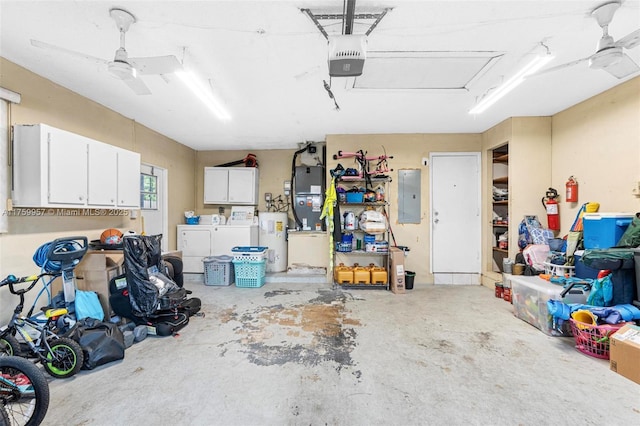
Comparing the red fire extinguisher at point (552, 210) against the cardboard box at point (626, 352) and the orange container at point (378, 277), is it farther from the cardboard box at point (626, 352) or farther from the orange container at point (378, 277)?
the orange container at point (378, 277)

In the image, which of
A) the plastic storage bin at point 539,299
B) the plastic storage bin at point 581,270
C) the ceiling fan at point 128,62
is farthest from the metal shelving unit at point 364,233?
the ceiling fan at point 128,62

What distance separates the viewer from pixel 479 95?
138 inches

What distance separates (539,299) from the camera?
3.05 m

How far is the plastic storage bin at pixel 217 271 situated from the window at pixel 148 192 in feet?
4.70

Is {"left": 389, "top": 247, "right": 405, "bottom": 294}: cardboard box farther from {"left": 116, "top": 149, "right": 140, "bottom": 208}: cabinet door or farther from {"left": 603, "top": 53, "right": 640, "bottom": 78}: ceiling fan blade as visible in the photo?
{"left": 116, "top": 149, "right": 140, "bottom": 208}: cabinet door

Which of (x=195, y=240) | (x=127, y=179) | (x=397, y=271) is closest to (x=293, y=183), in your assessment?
(x=195, y=240)

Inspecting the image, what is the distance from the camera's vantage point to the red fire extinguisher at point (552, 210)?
Answer: 4051 mm

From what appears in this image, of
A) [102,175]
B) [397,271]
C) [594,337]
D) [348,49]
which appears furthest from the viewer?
[397,271]

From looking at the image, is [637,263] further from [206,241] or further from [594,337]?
[206,241]

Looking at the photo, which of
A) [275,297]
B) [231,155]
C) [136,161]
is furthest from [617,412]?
[231,155]

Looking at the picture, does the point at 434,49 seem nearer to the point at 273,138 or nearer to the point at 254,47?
the point at 254,47

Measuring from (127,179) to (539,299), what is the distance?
5.41 m

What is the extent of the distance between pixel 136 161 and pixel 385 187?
13.5ft

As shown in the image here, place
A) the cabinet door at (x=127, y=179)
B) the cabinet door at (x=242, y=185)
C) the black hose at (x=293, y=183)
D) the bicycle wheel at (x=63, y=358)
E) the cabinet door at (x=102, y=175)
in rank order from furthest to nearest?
the cabinet door at (x=242, y=185) < the black hose at (x=293, y=183) < the cabinet door at (x=127, y=179) < the cabinet door at (x=102, y=175) < the bicycle wheel at (x=63, y=358)
